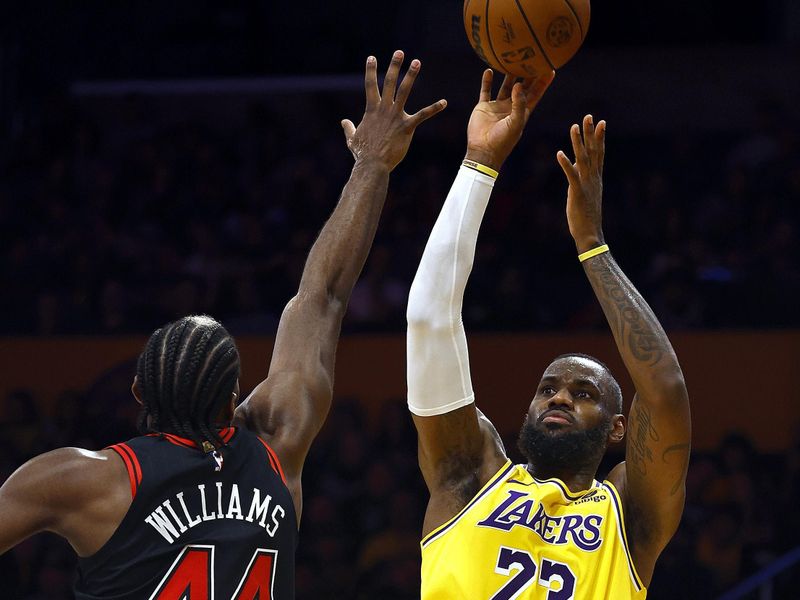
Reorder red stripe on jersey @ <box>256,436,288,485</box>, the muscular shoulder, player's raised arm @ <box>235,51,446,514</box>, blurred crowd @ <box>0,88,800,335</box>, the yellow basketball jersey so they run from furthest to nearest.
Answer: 1. blurred crowd @ <box>0,88,800,335</box>
2. the yellow basketball jersey
3. player's raised arm @ <box>235,51,446,514</box>
4. red stripe on jersey @ <box>256,436,288,485</box>
5. the muscular shoulder

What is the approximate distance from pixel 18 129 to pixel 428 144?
409cm

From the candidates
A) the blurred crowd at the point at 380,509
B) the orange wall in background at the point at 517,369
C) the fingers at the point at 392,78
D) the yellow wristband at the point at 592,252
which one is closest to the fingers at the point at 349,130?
the fingers at the point at 392,78

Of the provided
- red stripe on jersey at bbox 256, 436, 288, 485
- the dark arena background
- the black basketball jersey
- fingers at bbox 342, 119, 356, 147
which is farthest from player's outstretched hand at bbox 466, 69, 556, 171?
the dark arena background

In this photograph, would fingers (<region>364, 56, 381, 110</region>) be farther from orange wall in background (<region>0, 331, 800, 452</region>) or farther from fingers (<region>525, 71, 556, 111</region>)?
orange wall in background (<region>0, 331, 800, 452</region>)

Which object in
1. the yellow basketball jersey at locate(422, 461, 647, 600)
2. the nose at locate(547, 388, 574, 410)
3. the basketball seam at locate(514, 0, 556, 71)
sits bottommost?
the yellow basketball jersey at locate(422, 461, 647, 600)

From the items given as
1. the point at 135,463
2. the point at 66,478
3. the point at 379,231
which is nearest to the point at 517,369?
the point at 379,231

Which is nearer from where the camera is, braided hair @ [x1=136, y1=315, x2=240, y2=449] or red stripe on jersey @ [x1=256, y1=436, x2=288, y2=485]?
braided hair @ [x1=136, y1=315, x2=240, y2=449]

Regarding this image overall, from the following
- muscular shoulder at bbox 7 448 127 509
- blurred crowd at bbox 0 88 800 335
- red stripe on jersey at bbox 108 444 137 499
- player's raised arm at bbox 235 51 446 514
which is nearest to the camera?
muscular shoulder at bbox 7 448 127 509

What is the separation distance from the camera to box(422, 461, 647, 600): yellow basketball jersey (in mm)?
3457

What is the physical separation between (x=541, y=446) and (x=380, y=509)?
442 centimetres

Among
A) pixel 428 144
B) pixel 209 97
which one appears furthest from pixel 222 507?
pixel 209 97

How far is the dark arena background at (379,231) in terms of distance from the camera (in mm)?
8031

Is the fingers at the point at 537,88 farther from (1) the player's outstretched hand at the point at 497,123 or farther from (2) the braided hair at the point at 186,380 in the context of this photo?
(2) the braided hair at the point at 186,380

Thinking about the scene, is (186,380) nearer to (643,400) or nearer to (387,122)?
(387,122)
